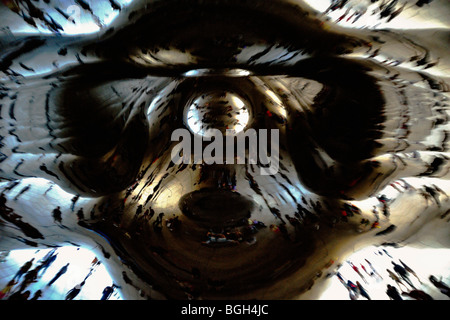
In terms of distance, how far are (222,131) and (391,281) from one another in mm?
237

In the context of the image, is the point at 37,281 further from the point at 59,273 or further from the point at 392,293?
the point at 392,293

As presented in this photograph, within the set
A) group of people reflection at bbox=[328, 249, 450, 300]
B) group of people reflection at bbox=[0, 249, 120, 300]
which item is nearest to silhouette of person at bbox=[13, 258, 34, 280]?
group of people reflection at bbox=[0, 249, 120, 300]

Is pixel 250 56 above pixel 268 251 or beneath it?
above

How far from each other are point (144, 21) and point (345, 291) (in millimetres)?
267

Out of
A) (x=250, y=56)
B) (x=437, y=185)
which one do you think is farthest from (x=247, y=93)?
(x=437, y=185)

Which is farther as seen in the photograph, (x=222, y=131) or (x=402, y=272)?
(x=222, y=131)

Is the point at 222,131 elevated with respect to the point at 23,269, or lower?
elevated

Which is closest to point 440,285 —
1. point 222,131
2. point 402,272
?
point 402,272

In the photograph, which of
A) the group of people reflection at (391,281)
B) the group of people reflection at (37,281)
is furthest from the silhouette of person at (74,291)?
the group of people reflection at (391,281)

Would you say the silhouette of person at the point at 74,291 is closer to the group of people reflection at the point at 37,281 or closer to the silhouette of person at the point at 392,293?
the group of people reflection at the point at 37,281

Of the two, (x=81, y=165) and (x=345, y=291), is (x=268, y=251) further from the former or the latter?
(x=81, y=165)

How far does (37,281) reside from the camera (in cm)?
27
